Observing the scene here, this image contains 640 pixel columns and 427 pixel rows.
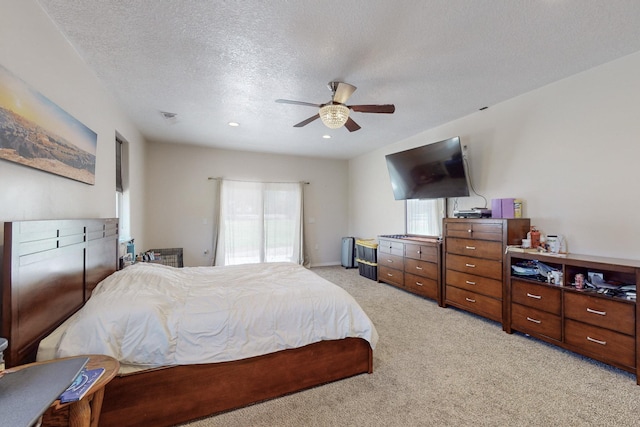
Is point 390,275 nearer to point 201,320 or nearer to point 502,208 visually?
point 502,208

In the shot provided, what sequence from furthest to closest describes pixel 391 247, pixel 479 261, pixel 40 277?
pixel 391 247 < pixel 479 261 < pixel 40 277

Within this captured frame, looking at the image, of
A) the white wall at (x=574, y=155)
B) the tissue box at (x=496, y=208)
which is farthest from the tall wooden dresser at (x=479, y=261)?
the white wall at (x=574, y=155)

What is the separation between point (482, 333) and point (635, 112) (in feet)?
8.34

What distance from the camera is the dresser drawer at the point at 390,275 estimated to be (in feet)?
14.9

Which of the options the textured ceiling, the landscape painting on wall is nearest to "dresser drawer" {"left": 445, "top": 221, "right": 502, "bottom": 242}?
the textured ceiling

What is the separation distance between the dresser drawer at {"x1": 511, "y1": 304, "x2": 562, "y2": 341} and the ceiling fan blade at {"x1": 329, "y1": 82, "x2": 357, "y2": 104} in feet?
9.58

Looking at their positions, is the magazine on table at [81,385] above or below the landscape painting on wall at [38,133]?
below

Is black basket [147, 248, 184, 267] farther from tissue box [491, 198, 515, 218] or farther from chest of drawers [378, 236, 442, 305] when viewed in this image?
tissue box [491, 198, 515, 218]

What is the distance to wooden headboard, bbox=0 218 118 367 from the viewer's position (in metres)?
1.26

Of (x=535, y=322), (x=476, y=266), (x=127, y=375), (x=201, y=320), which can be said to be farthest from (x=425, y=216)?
(x=127, y=375)

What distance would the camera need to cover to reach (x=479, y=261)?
325 centimetres

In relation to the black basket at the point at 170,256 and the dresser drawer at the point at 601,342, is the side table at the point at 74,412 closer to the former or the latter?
the dresser drawer at the point at 601,342

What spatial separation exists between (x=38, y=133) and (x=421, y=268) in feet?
14.3

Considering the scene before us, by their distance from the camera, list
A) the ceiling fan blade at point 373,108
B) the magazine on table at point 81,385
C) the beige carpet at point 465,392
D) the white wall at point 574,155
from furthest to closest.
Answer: the ceiling fan blade at point 373,108
the white wall at point 574,155
the beige carpet at point 465,392
the magazine on table at point 81,385
